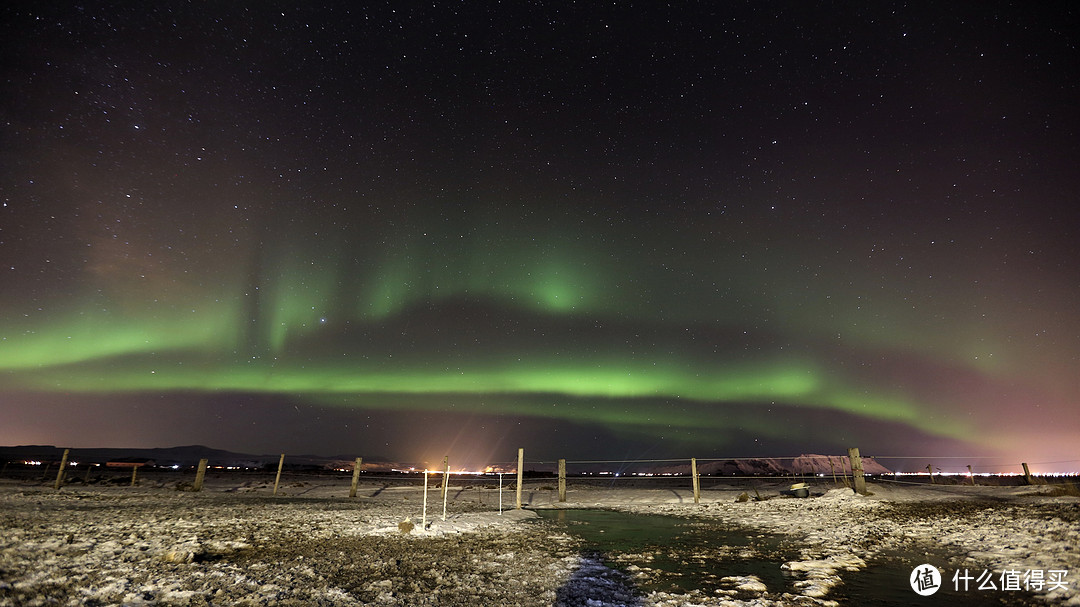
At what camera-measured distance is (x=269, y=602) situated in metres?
4.95

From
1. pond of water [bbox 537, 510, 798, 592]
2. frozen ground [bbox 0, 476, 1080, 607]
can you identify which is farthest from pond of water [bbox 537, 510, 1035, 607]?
frozen ground [bbox 0, 476, 1080, 607]

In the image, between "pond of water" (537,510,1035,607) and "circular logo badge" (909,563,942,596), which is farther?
"circular logo badge" (909,563,942,596)

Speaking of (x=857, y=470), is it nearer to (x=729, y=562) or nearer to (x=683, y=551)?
(x=683, y=551)

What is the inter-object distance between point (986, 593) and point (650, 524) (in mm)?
7508

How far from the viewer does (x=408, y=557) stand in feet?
24.0

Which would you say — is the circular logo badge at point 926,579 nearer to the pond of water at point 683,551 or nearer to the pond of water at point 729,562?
the pond of water at point 729,562

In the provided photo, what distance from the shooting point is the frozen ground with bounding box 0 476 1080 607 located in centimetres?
516

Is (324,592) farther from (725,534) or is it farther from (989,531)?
(989,531)

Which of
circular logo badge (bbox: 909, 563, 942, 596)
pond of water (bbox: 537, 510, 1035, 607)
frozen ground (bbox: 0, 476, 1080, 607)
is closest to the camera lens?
frozen ground (bbox: 0, 476, 1080, 607)

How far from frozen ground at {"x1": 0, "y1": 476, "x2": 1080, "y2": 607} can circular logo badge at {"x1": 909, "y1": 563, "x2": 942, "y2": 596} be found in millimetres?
472

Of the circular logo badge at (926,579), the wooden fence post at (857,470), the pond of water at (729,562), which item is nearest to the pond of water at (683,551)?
the pond of water at (729,562)

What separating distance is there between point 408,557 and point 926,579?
712cm

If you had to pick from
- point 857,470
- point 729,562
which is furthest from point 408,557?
point 857,470

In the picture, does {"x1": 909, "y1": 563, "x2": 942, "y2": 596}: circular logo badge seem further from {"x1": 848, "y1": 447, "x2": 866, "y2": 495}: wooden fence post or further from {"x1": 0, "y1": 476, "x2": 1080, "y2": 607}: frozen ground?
{"x1": 848, "y1": 447, "x2": 866, "y2": 495}: wooden fence post
